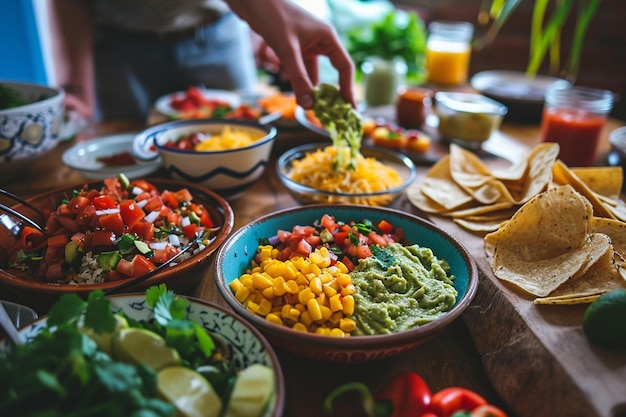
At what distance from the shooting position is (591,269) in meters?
1.44

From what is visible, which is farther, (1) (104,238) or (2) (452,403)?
(1) (104,238)

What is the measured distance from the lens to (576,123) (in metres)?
2.55

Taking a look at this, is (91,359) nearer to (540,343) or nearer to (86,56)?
(540,343)

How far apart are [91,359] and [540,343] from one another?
103cm

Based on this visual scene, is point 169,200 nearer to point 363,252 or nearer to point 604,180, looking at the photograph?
point 363,252

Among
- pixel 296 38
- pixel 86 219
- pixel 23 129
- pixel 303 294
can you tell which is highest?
pixel 296 38

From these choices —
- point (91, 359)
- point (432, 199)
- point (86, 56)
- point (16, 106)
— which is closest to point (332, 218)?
point (432, 199)

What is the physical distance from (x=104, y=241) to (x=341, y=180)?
0.95 m

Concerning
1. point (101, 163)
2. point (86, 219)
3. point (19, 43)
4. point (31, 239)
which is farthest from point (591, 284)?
point (19, 43)

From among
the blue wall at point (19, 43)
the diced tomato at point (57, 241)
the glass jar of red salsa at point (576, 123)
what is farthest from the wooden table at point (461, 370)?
the blue wall at point (19, 43)

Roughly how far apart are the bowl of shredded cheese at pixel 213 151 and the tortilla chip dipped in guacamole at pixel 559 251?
0.99 m

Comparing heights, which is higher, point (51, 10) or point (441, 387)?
point (51, 10)

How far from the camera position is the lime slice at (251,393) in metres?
0.91

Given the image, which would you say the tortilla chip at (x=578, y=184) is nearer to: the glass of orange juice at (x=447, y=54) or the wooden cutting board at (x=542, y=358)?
the wooden cutting board at (x=542, y=358)
